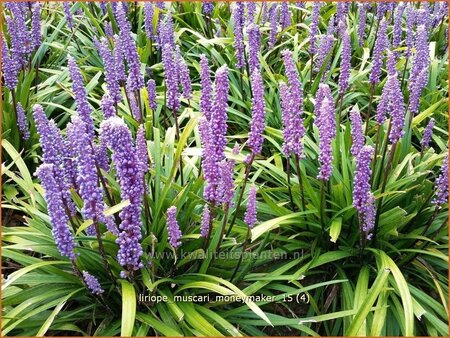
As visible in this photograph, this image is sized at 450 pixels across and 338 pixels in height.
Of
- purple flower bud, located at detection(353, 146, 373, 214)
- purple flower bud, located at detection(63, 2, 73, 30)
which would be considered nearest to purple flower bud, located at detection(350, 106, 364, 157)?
purple flower bud, located at detection(353, 146, 373, 214)

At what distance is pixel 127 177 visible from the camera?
3.46 m

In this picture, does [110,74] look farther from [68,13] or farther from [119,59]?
[68,13]

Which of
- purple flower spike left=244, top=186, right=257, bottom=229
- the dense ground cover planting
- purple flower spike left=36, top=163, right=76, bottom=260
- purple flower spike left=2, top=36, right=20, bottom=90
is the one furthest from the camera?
purple flower spike left=2, top=36, right=20, bottom=90

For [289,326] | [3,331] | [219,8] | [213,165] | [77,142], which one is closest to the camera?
[77,142]

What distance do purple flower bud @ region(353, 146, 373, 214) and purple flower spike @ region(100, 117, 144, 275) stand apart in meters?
1.71

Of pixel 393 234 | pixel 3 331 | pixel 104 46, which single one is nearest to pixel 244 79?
pixel 104 46

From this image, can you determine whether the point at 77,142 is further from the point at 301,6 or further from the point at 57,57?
the point at 301,6

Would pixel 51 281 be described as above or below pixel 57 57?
below

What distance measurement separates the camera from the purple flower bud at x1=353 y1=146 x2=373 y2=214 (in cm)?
390

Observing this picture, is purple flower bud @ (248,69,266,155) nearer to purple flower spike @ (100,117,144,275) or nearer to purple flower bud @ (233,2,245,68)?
purple flower spike @ (100,117,144,275)

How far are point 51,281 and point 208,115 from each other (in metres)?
2.01

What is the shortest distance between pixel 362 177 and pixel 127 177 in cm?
184

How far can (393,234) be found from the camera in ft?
15.8

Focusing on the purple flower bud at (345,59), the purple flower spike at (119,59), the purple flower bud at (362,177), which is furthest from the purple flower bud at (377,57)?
the purple flower spike at (119,59)
